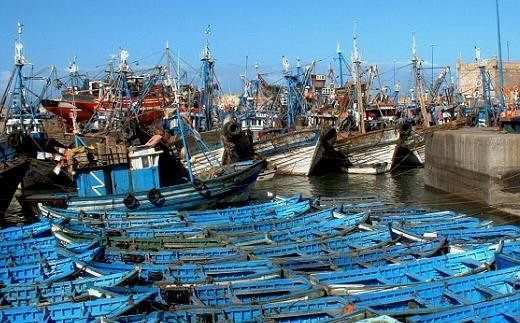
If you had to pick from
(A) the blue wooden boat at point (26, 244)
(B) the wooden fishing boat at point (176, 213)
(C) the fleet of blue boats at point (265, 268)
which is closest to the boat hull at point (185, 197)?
(B) the wooden fishing boat at point (176, 213)

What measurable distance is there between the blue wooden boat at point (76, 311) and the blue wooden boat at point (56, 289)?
106 centimetres

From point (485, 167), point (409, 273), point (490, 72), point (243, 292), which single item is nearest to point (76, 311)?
point (243, 292)

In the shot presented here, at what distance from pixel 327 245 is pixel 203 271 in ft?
12.9

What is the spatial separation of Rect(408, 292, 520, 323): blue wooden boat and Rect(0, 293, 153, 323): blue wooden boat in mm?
4878

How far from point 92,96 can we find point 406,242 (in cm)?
4690

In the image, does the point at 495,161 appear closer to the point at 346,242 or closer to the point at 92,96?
the point at 346,242

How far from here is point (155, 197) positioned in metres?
24.4

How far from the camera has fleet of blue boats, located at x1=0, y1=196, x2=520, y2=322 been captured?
1049cm

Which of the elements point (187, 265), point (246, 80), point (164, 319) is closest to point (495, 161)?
point (187, 265)

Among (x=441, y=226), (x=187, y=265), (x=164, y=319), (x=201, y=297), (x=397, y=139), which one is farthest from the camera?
(x=397, y=139)

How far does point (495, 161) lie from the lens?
2428 centimetres

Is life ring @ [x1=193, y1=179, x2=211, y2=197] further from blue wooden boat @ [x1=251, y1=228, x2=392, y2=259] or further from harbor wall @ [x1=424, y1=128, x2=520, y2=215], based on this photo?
harbor wall @ [x1=424, y1=128, x2=520, y2=215]

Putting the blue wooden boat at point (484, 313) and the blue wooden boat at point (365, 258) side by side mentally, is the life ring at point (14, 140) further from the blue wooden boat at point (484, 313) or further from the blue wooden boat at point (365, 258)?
the blue wooden boat at point (484, 313)

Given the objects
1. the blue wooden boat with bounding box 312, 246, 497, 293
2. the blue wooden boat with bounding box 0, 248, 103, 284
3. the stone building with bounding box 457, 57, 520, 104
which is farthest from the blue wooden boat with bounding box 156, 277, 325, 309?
the stone building with bounding box 457, 57, 520, 104
